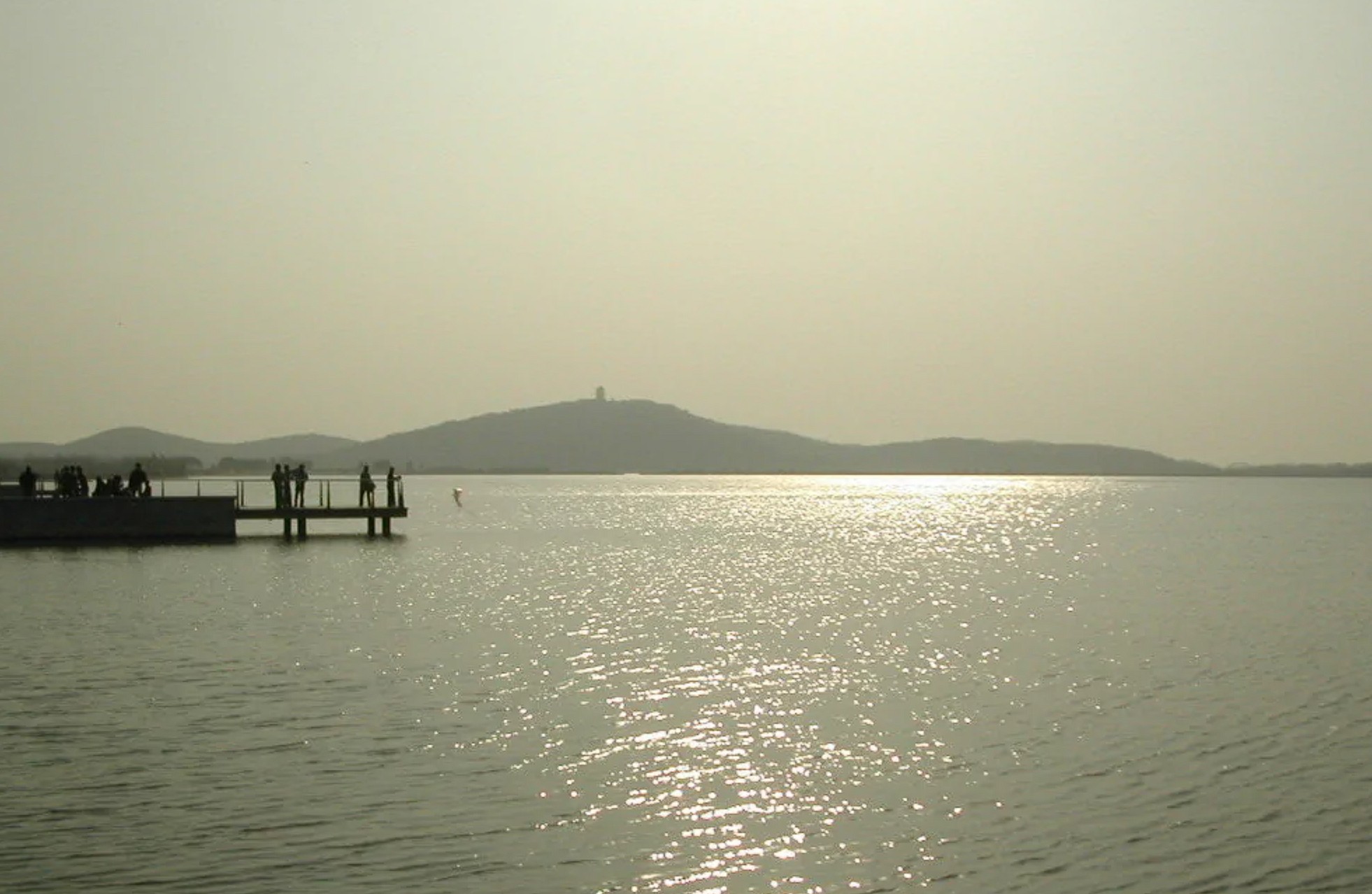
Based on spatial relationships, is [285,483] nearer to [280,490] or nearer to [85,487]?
[280,490]

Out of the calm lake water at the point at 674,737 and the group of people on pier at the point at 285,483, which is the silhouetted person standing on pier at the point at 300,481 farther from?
the calm lake water at the point at 674,737

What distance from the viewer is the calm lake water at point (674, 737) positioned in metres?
14.9

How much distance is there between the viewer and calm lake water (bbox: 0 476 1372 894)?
1489 cm

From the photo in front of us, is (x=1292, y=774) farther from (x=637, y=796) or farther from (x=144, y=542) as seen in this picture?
(x=144, y=542)

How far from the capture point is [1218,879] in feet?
47.7

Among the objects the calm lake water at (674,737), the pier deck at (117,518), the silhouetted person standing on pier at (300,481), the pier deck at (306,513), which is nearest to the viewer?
the calm lake water at (674,737)

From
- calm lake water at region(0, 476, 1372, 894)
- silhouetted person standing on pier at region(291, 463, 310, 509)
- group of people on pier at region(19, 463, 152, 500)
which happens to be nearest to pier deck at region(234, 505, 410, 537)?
silhouetted person standing on pier at region(291, 463, 310, 509)

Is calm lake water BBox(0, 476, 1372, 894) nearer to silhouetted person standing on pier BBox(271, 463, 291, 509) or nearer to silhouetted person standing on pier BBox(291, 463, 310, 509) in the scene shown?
silhouetted person standing on pier BBox(271, 463, 291, 509)

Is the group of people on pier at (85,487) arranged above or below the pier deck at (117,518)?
above

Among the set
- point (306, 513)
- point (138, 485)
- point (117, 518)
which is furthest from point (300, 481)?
point (117, 518)

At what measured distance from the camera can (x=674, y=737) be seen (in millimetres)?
20906

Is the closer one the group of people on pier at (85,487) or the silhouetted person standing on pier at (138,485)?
the group of people on pier at (85,487)

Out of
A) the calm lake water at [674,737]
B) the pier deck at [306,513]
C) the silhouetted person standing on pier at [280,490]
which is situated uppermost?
the silhouetted person standing on pier at [280,490]

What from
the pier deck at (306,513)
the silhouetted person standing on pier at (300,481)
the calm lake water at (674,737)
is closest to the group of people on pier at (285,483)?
the silhouetted person standing on pier at (300,481)
